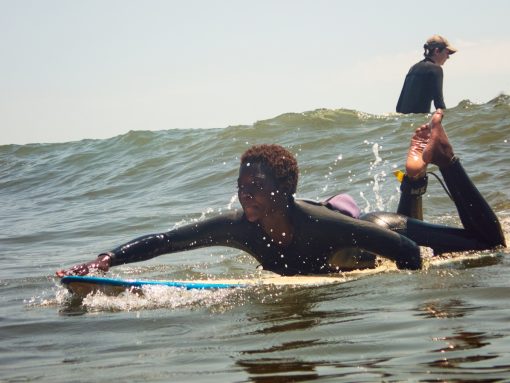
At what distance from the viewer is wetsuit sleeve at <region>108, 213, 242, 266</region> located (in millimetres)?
5398

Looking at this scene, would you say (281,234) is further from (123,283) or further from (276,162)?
(123,283)

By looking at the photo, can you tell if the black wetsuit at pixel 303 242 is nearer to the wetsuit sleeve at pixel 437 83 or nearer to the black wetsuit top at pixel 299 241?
the black wetsuit top at pixel 299 241

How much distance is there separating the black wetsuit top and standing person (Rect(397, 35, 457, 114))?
207 inches

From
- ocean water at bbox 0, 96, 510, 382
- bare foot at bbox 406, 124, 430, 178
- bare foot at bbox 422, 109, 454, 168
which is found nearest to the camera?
ocean water at bbox 0, 96, 510, 382

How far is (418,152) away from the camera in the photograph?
6363mm

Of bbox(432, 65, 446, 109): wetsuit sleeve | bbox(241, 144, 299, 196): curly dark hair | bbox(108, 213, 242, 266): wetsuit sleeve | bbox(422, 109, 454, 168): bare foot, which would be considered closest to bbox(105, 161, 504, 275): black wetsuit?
bbox(108, 213, 242, 266): wetsuit sleeve

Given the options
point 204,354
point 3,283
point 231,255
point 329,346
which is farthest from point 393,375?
point 231,255

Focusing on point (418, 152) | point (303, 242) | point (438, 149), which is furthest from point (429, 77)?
point (303, 242)

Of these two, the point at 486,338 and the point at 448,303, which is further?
the point at 448,303

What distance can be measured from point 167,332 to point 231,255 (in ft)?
11.7

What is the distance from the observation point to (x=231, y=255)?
7.86 meters

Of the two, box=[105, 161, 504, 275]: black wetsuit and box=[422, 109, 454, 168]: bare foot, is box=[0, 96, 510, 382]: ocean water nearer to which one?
box=[105, 161, 504, 275]: black wetsuit

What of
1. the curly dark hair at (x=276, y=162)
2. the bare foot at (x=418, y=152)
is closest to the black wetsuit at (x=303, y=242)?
the curly dark hair at (x=276, y=162)

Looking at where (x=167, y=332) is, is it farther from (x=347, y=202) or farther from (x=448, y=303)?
(x=347, y=202)
